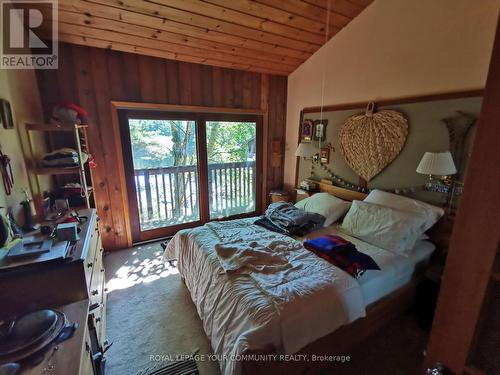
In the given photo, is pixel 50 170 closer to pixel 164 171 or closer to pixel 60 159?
pixel 60 159

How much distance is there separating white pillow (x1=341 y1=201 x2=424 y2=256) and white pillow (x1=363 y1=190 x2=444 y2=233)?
0.07 m

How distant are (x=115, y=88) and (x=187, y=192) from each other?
163 centimetres

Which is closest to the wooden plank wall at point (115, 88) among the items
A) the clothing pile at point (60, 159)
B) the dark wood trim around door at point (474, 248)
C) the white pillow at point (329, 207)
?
the clothing pile at point (60, 159)

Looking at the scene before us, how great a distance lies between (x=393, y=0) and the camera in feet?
7.82

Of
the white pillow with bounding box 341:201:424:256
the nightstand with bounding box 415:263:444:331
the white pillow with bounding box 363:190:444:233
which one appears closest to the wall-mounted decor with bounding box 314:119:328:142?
the white pillow with bounding box 363:190:444:233

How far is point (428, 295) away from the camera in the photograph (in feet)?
6.21

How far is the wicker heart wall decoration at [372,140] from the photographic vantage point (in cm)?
247

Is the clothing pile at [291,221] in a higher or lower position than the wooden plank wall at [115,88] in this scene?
lower

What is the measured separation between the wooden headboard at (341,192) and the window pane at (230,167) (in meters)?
1.23

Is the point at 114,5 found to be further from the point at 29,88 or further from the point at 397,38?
the point at 397,38

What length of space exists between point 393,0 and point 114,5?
266cm

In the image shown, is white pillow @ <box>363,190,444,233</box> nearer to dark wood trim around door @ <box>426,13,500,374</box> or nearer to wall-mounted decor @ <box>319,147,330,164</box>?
wall-mounted decor @ <box>319,147,330,164</box>

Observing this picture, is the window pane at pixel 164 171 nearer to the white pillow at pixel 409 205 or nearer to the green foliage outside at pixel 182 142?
the green foliage outside at pixel 182 142

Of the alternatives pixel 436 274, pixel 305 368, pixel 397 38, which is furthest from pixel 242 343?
pixel 397 38
